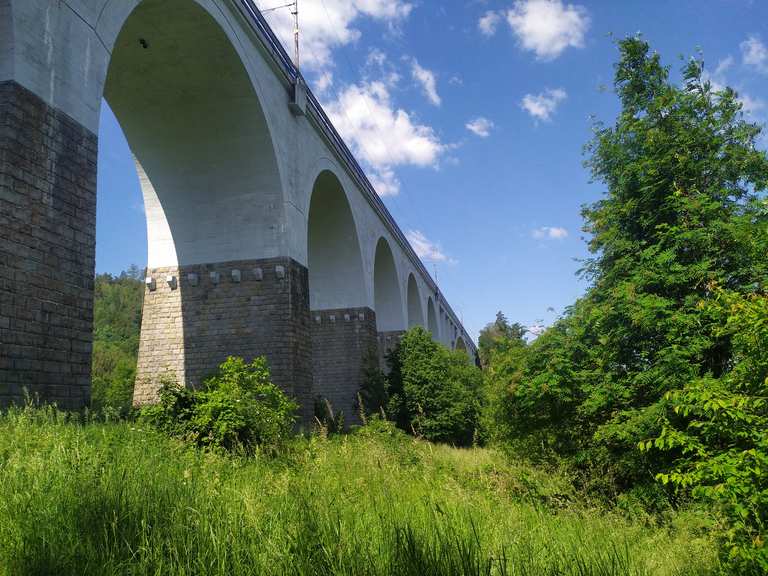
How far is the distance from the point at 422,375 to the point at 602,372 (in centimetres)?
1232

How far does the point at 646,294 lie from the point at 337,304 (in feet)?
45.9

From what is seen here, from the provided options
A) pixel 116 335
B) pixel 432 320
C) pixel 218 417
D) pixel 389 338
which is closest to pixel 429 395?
pixel 389 338

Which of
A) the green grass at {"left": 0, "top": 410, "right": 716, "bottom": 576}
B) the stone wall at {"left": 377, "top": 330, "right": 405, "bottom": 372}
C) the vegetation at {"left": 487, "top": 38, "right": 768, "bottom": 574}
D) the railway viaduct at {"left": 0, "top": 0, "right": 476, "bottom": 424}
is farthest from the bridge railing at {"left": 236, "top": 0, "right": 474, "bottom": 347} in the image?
the green grass at {"left": 0, "top": 410, "right": 716, "bottom": 576}

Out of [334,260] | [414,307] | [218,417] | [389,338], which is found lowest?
[218,417]

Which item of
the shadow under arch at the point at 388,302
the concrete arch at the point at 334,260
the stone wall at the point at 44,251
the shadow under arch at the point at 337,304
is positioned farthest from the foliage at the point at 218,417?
the shadow under arch at the point at 388,302

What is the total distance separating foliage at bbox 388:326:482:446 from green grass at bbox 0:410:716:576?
14.2 metres

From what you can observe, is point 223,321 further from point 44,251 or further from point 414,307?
point 414,307

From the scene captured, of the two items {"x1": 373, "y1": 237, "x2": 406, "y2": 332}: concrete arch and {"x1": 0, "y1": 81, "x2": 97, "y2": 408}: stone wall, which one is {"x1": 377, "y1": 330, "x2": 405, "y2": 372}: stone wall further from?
{"x1": 0, "y1": 81, "x2": 97, "y2": 408}: stone wall

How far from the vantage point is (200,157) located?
503 inches

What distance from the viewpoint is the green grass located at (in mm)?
2521

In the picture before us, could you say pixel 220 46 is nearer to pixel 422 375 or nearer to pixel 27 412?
pixel 27 412

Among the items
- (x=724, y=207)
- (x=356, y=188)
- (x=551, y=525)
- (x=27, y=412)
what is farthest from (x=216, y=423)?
(x=356, y=188)

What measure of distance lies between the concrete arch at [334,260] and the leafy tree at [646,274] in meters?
11.7

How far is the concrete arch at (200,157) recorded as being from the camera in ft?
38.2
